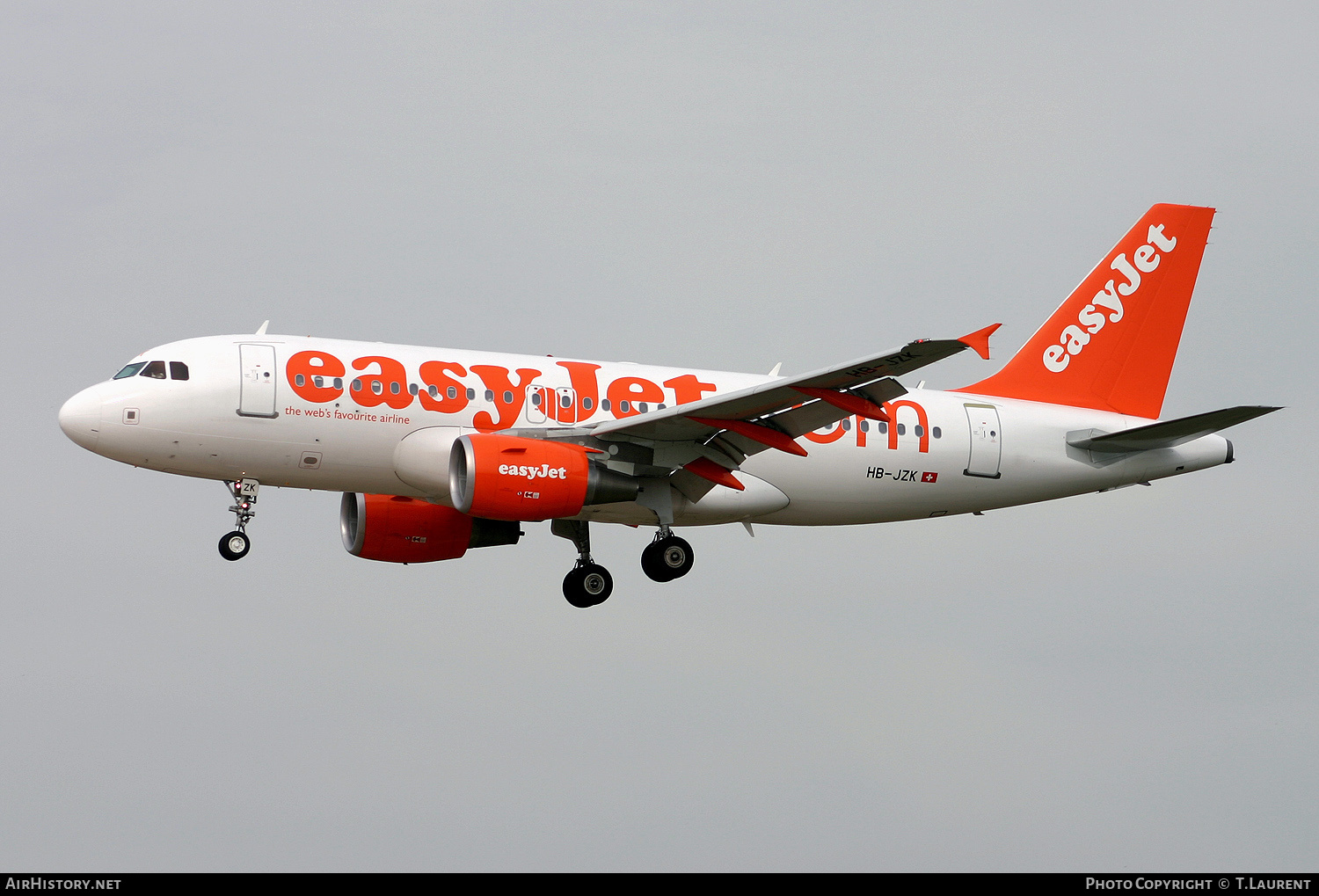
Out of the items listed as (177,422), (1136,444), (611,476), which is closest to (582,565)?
(611,476)

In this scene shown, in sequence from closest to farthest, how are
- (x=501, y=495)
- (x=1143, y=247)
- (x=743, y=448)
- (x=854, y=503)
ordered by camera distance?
(x=501, y=495)
(x=743, y=448)
(x=854, y=503)
(x=1143, y=247)

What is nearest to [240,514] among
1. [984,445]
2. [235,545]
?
[235,545]

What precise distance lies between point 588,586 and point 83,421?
10.8m

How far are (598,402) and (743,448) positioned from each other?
317 centimetres

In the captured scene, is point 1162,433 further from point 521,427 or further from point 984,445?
point 521,427

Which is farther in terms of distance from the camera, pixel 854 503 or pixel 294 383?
pixel 854 503

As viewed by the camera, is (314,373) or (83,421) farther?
(314,373)

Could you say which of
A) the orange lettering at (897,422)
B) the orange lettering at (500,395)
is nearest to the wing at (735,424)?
the orange lettering at (500,395)

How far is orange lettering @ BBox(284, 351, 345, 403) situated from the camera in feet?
105

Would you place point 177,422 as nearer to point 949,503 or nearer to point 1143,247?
point 949,503

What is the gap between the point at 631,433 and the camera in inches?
1272

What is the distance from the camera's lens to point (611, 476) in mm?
32594

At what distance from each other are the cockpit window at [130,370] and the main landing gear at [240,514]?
2.74 meters

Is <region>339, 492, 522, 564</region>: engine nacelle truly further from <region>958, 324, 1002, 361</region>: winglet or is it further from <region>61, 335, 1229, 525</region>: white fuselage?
<region>958, 324, 1002, 361</region>: winglet
